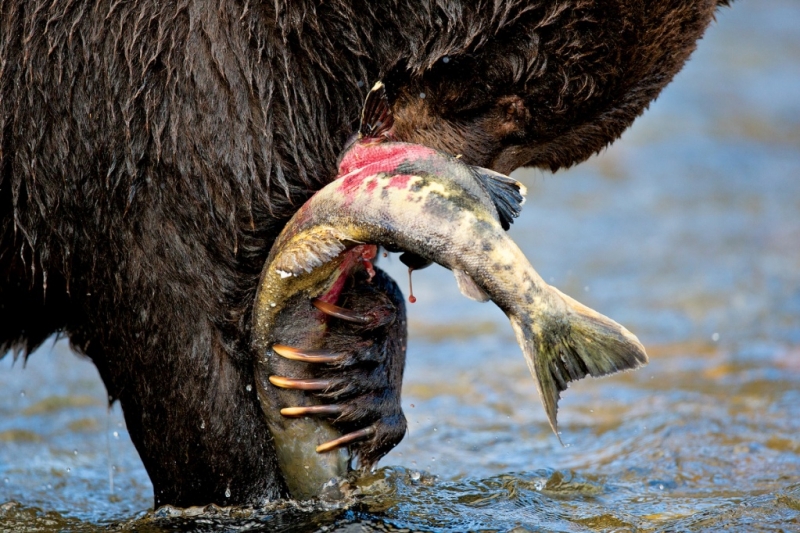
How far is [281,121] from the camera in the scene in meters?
3.45

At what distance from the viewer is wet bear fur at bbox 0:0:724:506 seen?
3400 millimetres

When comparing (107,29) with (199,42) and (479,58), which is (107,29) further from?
(479,58)

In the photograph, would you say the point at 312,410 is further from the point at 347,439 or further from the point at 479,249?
the point at 479,249

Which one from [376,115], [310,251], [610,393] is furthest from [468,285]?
[610,393]

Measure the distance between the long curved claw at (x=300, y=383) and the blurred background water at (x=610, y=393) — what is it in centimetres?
43

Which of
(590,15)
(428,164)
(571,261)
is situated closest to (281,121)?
(428,164)

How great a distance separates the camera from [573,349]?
3.10m

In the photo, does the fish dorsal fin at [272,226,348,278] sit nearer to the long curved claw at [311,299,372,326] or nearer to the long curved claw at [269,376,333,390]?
the long curved claw at [311,299,372,326]

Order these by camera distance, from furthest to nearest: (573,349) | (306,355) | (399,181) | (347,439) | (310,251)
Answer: (347,439) < (306,355) < (310,251) < (399,181) < (573,349)

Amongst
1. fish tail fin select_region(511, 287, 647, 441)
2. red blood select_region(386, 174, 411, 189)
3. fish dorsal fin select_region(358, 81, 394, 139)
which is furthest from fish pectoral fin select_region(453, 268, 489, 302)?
fish dorsal fin select_region(358, 81, 394, 139)

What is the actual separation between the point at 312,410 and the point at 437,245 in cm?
75

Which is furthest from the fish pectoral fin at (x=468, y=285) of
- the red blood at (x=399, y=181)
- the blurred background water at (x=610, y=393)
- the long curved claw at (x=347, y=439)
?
the blurred background water at (x=610, y=393)

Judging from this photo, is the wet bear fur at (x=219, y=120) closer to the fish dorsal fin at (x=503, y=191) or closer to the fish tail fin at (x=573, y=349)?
the fish dorsal fin at (x=503, y=191)

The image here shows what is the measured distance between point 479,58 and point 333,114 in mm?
473
